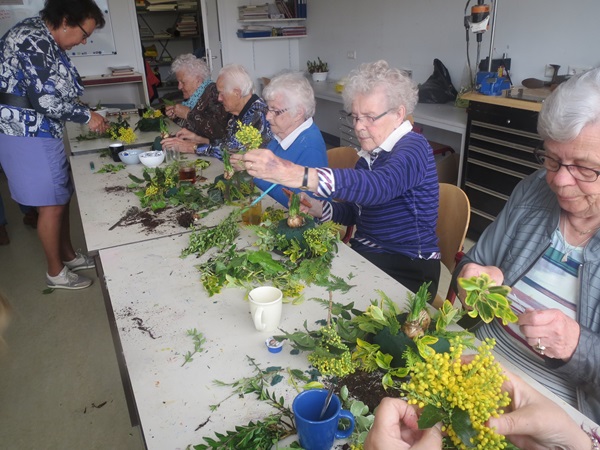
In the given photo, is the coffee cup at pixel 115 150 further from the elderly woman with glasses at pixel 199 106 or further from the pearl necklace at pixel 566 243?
the pearl necklace at pixel 566 243

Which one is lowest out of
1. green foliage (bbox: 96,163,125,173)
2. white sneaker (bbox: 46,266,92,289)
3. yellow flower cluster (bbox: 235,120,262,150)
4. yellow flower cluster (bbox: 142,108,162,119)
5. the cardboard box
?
white sneaker (bbox: 46,266,92,289)

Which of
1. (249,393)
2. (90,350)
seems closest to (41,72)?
(90,350)

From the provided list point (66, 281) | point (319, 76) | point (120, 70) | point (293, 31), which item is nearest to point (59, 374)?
point (66, 281)

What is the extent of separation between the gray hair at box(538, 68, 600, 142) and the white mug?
82 cm

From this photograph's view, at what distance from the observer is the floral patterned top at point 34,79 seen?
246cm

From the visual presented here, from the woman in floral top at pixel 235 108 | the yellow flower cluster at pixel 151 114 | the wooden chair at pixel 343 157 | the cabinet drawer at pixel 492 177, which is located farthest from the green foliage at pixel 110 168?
the cabinet drawer at pixel 492 177

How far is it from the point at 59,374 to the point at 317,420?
6.47ft

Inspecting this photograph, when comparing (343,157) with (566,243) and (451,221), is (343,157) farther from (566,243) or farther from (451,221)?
(566,243)

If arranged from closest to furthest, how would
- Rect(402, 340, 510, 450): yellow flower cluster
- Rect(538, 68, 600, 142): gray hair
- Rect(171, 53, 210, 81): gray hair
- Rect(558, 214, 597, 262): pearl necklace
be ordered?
Rect(402, 340, 510, 450): yellow flower cluster < Rect(538, 68, 600, 142): gray hair < Rect(558, 214, 597, 262): pearl necklace < Rect(171, 53, 210, 81): gray hair

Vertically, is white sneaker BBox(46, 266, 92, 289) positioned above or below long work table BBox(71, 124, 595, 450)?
below

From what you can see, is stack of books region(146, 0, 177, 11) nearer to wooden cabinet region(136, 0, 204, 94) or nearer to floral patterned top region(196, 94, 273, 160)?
wooden cabinet region(136, 0, 204, 94)

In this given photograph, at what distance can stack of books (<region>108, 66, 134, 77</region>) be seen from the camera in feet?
20.2

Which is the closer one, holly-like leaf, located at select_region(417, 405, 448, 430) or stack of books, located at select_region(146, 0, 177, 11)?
holly-like leaf, located at select_region(417, 405, 448, 430)

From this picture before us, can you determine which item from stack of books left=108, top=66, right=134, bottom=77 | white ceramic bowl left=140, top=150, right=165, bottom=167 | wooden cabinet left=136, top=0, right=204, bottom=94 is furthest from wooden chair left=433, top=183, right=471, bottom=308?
wooden cabinet left=136, top=0, right=204, bottom=94
